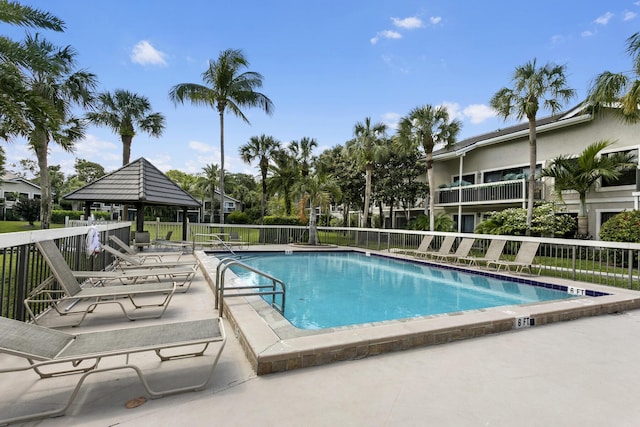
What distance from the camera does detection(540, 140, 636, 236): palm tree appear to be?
516 inches

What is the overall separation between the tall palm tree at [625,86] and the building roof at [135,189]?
15339mm

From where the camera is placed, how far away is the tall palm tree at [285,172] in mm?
27984

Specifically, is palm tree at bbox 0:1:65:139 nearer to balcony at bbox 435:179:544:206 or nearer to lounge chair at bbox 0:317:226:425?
lounge chair at bbox 0:317:226:425

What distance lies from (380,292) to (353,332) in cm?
473

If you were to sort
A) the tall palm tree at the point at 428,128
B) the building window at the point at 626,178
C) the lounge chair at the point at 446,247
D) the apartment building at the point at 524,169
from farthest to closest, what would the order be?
the tall palm tree at the point at 428,128 < the apartment building at the point at 524,169 < the building window at the point at 626,178 < the lounge chair at the point at 446,247

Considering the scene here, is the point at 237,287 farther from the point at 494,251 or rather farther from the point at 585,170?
the point at 585,170

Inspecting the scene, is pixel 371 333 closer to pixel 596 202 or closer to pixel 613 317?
pixel 613 317

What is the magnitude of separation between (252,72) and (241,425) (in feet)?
66.5

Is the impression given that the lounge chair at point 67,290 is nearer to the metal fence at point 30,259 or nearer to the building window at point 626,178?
the metal fence at point 30,259

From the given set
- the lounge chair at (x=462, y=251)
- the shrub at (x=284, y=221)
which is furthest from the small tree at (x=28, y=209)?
the lounge chair at (x=462, y=251)

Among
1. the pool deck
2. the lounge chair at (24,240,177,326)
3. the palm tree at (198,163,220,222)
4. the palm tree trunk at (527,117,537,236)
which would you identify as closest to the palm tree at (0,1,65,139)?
the lounge chair at (24,240,177,326)

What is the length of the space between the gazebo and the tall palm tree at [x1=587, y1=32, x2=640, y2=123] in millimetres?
15311

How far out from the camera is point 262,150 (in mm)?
27688

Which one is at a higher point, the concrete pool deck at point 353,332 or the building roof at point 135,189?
the building roof at point 135,189
